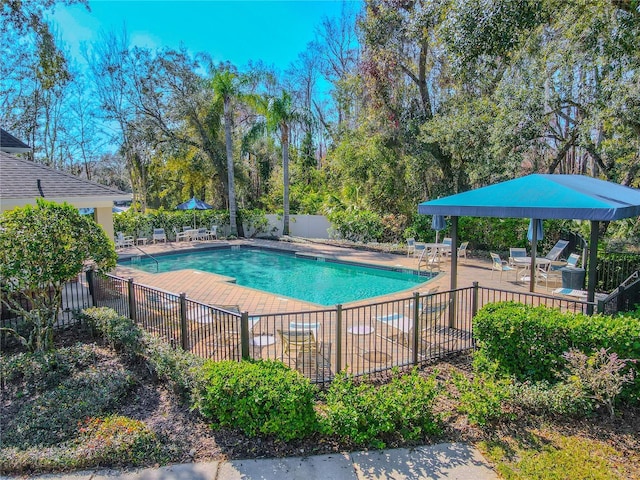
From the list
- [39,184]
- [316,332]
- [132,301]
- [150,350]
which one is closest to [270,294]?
[132,301]

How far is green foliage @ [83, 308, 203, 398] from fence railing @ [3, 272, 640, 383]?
1.46 ft

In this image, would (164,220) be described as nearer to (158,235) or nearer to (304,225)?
(158,235)

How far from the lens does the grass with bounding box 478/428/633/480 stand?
3.70m

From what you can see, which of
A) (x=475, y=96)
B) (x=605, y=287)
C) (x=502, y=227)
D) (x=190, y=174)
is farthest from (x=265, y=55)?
(x=605, y=287)

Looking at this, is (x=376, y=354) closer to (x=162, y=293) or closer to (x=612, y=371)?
(x=612, y=371)

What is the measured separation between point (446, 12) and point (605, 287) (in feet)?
25.6

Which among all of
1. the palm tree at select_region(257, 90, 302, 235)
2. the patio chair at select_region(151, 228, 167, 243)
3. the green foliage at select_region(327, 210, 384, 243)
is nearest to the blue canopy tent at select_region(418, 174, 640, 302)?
the green foliage at select_region(327, 210, 384, 243)

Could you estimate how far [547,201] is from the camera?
270 inches

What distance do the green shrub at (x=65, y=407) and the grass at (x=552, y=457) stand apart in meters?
4.49

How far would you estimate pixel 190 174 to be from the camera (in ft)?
89.4

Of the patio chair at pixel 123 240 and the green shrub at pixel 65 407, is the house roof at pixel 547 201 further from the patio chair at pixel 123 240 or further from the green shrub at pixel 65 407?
the patio chair at pixel 123 240

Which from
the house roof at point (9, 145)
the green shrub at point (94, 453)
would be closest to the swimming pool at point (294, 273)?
the house roof at point (9, 145)

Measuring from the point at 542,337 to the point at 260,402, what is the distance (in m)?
3.59

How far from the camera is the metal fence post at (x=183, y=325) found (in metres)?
6.30
